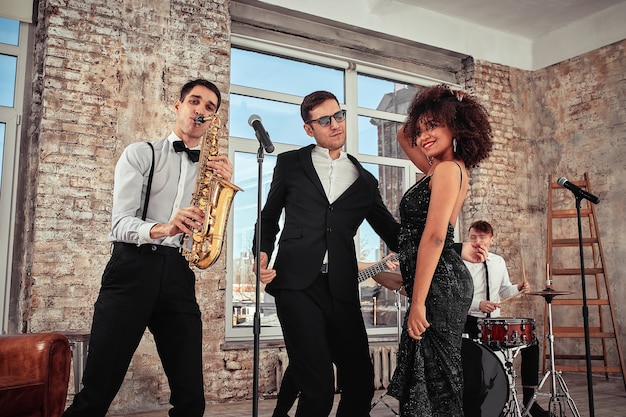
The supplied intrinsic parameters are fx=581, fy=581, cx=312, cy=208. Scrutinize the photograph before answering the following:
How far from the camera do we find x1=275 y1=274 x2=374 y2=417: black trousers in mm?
2594

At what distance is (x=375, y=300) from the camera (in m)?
6.79

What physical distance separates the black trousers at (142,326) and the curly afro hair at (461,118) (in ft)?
4.33

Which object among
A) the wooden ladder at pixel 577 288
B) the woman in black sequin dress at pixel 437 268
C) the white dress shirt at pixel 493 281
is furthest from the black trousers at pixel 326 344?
the wooden ladder at pixel 577 288

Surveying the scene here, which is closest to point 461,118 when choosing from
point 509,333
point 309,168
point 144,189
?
point 309,168

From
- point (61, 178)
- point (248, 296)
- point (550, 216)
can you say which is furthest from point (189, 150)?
point (550, 216)

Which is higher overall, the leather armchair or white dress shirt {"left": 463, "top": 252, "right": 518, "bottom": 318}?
white dress shirt {"left": 463, "top": 252, "right": 518, "bottom": 318}

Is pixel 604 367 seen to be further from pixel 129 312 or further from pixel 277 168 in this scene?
pixel 129 312

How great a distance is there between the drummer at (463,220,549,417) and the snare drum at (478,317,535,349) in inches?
21.5

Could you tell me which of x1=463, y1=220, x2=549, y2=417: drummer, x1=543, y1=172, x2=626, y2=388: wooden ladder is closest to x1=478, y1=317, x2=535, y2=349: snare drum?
x1=463, y1=220, x2=549, y2=417: drummer

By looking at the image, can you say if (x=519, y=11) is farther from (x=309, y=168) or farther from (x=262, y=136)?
(x=262, y=136)

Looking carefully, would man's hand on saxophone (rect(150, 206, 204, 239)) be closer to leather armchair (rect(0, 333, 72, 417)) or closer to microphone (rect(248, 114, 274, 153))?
microphone (rect(248, 114, 274, 153))

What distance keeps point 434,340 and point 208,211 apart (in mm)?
1185

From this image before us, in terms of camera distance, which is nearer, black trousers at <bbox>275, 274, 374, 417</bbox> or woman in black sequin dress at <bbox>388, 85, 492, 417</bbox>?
woman in black sequin dress at <bbox>388, 85, 492, 417</bbox>

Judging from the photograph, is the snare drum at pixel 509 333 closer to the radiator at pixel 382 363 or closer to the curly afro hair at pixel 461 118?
the curly afro hair at pixel 461 118
